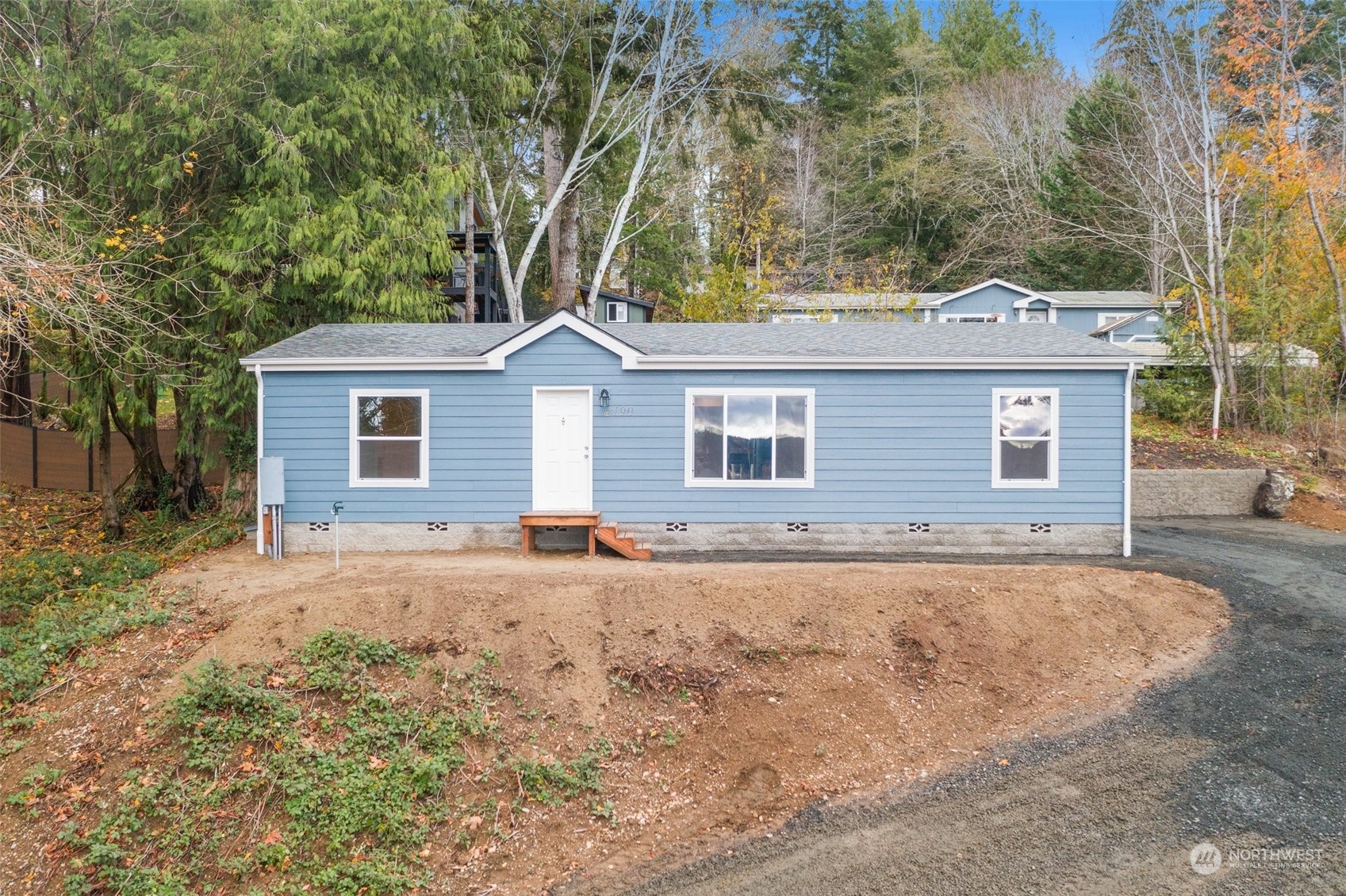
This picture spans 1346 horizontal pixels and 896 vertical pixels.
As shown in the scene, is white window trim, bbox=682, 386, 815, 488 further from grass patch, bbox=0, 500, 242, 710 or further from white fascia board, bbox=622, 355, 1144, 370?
grass patch, bbox=0, 500, 242, 710

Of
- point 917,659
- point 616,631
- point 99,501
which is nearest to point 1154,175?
point 917,659

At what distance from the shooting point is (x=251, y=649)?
701 centimetres

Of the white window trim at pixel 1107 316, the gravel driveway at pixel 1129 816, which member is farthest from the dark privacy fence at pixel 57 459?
the white window trim at pixel 1107 316

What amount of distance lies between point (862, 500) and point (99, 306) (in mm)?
9559

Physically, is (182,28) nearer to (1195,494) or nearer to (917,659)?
(917,659)

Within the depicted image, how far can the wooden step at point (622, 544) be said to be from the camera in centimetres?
983

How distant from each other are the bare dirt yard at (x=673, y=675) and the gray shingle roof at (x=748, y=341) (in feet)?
9.62

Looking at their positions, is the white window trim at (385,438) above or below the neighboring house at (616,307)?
below

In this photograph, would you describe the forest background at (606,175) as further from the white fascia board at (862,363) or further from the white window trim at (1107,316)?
the white fascia board at (862,363)

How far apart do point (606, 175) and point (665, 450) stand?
39.9 ft

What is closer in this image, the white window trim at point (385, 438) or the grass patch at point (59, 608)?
the grass patch at point (59, 608)

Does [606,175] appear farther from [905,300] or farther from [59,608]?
[59,608]

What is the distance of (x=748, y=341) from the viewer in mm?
11039

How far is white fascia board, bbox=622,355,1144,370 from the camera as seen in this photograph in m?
10.0
